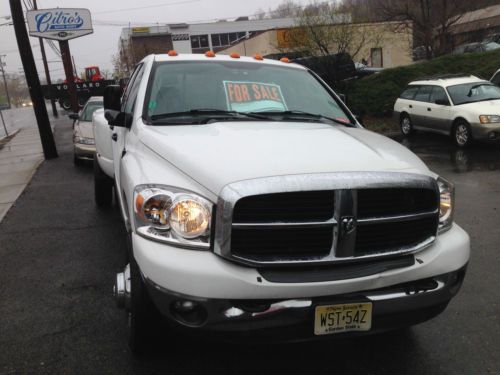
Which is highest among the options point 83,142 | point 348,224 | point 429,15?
point 429,15

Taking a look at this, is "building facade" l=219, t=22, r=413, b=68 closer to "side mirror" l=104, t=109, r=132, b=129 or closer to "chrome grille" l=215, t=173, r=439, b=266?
"side mirror" l=104, t=109, r=132, b=129

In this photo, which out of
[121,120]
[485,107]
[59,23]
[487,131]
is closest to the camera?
[121,120]

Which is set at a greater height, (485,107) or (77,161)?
(485,107)

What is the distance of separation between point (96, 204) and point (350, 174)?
17.3 ft

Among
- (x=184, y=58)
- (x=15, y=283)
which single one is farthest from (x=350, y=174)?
(x=15, y=283)

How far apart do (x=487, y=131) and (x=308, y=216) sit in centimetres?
934

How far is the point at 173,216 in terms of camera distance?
2301mm

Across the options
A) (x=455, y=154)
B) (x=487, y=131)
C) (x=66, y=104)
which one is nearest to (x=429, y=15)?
(x=487, y=131)

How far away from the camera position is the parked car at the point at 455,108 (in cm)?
1019

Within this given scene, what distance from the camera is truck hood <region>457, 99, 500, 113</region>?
33.4ft

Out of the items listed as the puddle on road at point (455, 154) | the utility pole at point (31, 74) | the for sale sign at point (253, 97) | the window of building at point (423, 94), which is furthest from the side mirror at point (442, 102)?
the utility pole at point (31, 74)

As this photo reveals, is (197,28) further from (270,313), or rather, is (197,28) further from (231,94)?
(270,313)

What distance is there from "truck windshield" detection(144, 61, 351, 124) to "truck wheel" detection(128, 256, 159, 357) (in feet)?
4.23

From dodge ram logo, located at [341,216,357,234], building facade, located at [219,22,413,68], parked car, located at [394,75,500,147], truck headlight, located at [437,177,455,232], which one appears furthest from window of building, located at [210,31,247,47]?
dodge ram logo, located at [341,216,357,234]
